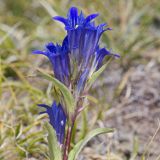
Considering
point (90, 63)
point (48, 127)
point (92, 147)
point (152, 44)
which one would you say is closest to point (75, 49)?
point (90, 63)

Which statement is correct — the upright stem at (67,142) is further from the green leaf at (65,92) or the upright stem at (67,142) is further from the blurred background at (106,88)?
the blurred background at (106,88)

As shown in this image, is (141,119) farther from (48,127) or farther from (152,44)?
(48,127)

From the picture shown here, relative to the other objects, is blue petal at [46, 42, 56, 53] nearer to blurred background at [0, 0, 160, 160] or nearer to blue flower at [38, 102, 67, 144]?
blue flower at [38, 102, 67, 144]

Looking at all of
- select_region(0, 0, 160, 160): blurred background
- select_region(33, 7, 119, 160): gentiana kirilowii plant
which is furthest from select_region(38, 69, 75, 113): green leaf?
select_region(0, 0, 160, 160): blurred background

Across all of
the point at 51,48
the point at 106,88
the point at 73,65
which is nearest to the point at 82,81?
the point at 73,65

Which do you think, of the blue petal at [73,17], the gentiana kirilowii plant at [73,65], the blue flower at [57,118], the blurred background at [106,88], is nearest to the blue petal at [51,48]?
the gentiana kirilowii plant at [73,65]

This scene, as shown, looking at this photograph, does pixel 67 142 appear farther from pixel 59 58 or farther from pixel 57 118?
pixel 59 58
